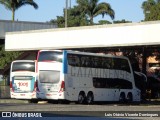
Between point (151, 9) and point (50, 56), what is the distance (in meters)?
42.8

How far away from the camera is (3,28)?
58.2 m

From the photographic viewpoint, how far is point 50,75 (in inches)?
1187

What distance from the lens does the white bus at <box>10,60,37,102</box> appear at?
30734mm

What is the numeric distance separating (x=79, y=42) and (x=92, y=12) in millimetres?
38989

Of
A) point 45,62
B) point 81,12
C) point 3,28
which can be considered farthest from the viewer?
point 81,12

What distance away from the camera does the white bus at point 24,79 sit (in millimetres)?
30734

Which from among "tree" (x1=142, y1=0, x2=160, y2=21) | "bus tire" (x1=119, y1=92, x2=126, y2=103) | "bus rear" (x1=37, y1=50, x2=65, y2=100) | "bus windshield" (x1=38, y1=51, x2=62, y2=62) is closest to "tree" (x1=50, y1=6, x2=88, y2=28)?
"tree" (x1=142, y1=0, x2=160, y2=21)

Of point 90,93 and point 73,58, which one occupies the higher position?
point 73,58

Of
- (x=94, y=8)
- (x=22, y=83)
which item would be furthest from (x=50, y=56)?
(x=94, y=8)

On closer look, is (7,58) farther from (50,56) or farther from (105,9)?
(50,56)

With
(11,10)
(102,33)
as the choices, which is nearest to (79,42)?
(102,33)

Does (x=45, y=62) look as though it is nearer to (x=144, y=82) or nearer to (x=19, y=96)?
(x=19, y=96)

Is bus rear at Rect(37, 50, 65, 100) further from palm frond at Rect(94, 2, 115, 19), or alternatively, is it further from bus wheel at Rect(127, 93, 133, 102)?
palm frond at Rect(94, 2, 115, 19)

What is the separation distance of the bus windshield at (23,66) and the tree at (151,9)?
127 ft
